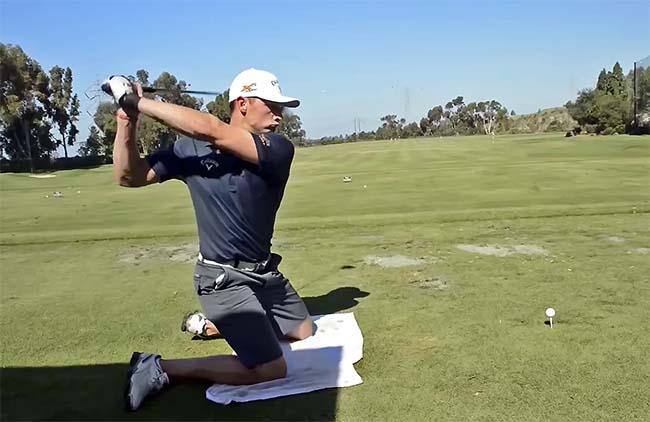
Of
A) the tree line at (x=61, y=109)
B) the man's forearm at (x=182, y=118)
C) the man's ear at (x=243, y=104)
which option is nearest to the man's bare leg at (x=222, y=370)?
the man's forearm at (x=182, y=118)

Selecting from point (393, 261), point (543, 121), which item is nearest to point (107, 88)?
point (393, 261)

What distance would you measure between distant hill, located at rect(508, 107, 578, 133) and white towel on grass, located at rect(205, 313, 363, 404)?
100423 millimetres

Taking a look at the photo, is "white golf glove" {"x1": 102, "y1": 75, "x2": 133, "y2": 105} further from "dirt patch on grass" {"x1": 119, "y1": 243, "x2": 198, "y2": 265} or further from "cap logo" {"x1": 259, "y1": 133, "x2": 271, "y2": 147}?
"dirt patch on grass" {"x1": 119, "y1": 243, "x2": 198, "y2": 265}

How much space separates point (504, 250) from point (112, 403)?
14.8ft

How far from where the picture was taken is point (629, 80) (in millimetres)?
72250

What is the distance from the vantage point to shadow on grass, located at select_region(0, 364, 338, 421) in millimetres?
2943

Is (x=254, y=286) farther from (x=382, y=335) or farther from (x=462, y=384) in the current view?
(x=462, y=384)

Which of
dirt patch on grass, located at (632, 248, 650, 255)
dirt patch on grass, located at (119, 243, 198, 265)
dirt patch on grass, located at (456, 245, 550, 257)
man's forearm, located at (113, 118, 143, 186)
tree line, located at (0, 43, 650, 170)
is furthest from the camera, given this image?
tree line, located at (0, 43, 650, 170)

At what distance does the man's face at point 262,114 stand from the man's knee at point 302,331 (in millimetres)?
1304

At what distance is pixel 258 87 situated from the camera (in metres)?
3.34

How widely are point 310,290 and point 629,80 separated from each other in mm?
78270

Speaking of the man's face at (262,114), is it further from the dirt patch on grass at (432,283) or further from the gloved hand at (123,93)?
the dirt patch on grass at (432,283)

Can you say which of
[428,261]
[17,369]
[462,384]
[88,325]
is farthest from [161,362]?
[428,261]

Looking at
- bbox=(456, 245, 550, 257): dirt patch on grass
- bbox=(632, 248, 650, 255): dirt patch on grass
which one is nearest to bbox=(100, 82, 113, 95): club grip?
bbox=(456, 245, 550, 257): dirt patch on grass
